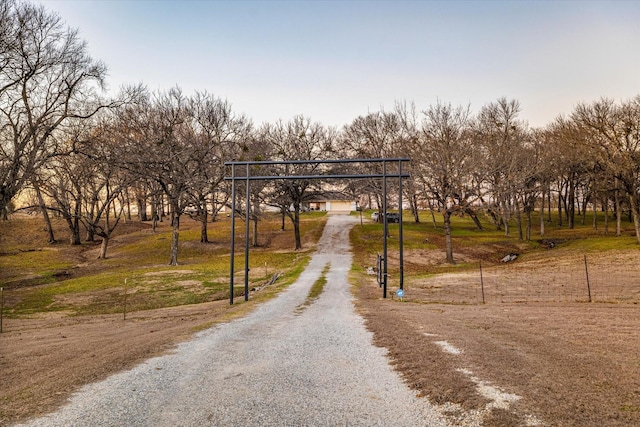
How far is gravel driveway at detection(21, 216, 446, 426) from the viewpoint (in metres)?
5.61

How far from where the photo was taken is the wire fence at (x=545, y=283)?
18188mm

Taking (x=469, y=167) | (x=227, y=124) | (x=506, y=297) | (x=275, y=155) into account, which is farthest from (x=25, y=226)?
(x=506, y=297)

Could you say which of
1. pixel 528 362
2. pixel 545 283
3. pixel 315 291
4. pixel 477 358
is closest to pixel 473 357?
pixel 477 358

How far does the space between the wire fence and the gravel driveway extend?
1080 centimetres

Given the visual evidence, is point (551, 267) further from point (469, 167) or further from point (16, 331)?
point (16, 331)

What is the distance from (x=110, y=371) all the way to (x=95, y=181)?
4051cm

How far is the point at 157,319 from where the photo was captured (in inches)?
634

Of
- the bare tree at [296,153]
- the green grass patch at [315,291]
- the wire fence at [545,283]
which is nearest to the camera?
the green grass patch at [315,291]

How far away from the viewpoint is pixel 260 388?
22.1ft

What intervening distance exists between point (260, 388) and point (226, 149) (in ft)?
131

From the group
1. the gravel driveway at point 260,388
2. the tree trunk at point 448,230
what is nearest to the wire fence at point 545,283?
the tree trunk at point 448,230

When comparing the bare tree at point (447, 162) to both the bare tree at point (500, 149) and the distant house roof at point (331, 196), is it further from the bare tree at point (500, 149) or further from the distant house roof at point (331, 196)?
the distant house roof at point (331, 196)

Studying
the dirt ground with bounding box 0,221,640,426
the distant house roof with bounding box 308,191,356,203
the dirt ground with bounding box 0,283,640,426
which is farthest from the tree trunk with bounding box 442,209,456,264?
the dirt ground with bounding box 0,283,640,426

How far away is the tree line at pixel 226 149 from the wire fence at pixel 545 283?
7277mm
